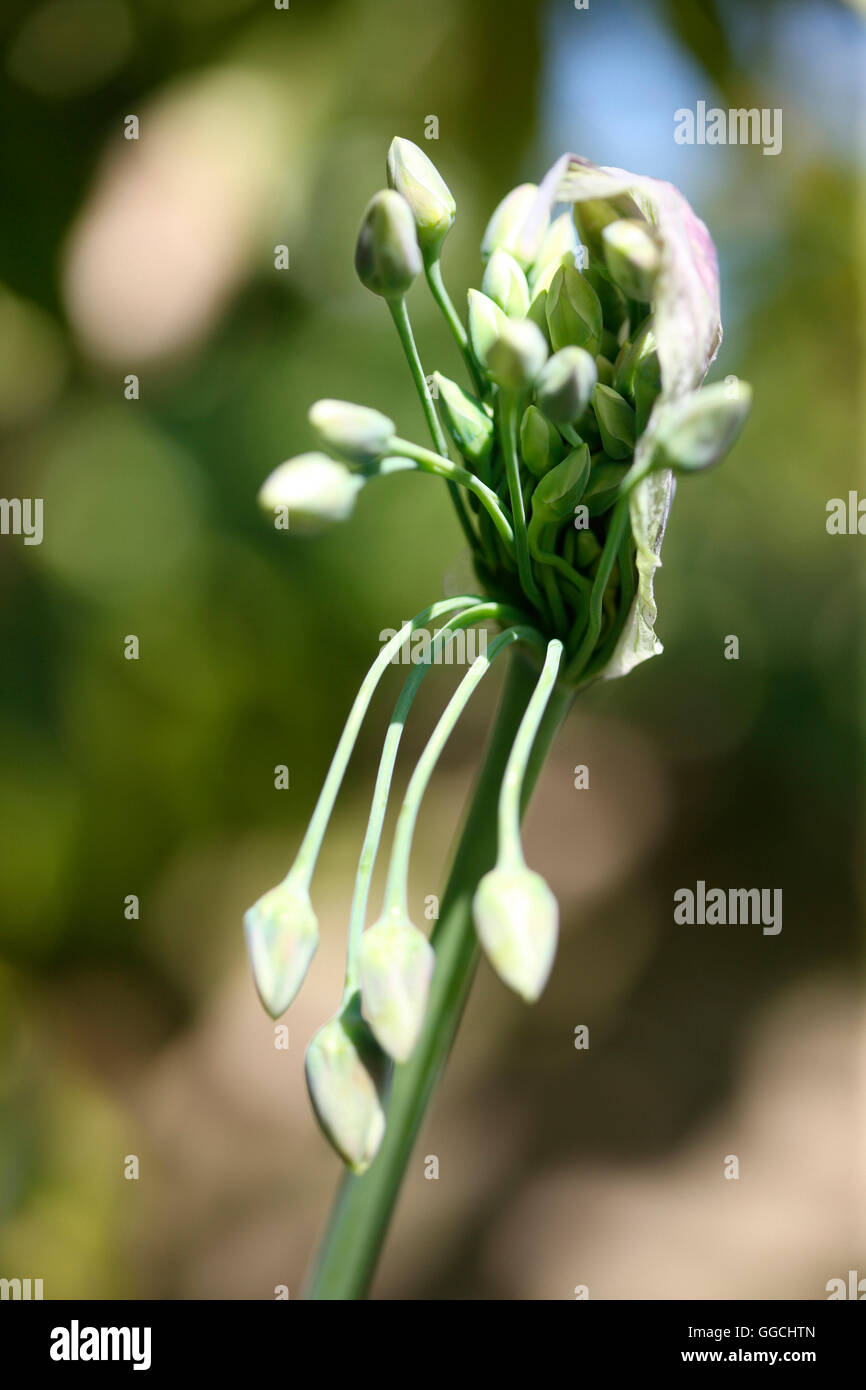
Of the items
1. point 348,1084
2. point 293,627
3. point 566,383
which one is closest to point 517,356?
point 566,383

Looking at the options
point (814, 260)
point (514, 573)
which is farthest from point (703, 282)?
point (814, 260)

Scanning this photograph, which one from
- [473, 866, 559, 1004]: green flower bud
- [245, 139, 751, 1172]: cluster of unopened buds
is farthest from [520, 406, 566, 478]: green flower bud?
[473, 866, 559, 1004]: green flower bud

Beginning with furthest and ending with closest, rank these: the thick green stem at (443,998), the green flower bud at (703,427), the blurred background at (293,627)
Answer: the blurred background at (293,627) → the thick green stem at (443,998) → the green flower bud at (703,427)

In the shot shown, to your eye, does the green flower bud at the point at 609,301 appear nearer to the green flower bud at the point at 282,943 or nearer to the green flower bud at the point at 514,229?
the green flower bud at the point at 514,229

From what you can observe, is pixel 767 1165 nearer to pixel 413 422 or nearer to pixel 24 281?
pixel 413 422

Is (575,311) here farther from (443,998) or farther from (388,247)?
(443,998)

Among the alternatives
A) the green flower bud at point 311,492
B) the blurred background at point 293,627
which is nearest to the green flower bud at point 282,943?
the green flower bud at point 311,492
